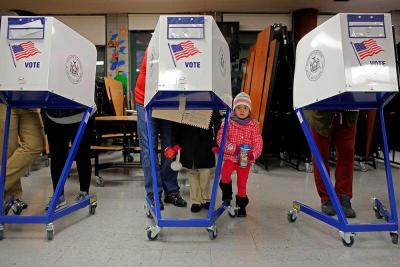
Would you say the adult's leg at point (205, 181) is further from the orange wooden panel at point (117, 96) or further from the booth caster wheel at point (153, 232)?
the orange wooden panel at point (117, 96)

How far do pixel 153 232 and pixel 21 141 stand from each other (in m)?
1.06

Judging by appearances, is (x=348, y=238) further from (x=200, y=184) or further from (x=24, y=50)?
(x=24, y=50)

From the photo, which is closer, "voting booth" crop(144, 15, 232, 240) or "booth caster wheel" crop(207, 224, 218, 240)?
"voting booth" crop(144, 15, 232, 240)

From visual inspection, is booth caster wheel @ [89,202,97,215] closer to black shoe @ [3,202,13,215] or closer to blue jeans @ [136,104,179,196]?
blue jeans @ [136,104,179,196]

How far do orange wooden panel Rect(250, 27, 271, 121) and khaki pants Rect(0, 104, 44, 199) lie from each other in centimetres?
258

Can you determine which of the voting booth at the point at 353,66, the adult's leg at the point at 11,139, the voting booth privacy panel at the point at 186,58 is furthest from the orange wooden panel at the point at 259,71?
the adult's leg at the point at 11,139

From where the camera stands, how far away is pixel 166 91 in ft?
5.53

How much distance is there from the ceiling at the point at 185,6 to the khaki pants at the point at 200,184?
4961 mm

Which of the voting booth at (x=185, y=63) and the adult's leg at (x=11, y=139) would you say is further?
the adult's leg at (x=11, y=139)

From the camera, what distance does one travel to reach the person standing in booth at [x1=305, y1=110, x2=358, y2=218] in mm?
2113

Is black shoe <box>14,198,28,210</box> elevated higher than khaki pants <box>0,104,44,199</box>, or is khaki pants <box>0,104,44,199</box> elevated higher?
khaki pants <box>0,104,44,199</box>

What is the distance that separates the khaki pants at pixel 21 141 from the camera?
6.90 feet

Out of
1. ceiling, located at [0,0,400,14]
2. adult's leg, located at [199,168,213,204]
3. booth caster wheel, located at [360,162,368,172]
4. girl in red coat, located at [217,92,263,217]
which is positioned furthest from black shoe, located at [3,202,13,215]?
ceiling, located at [0,0,400,14]

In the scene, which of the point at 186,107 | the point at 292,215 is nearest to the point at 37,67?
the point at 186,107
